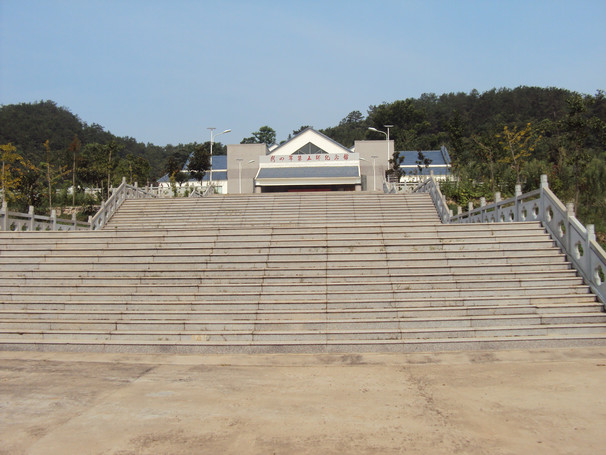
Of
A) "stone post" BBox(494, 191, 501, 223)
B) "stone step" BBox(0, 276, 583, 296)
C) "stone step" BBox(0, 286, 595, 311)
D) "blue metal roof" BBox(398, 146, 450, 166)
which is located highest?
"blue metal roof" BBox(398, 146, 450, 166)

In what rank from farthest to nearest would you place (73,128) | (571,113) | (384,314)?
(73,128) → (571,113) → (384,314)

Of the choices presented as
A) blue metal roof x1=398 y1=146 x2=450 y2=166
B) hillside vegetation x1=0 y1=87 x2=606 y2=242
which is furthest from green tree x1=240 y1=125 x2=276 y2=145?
blue metal roof x1=398 y1=146 x2=450 y2=166

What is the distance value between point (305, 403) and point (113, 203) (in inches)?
681

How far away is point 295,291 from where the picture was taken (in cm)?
973

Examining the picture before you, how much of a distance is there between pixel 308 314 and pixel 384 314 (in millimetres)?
1399

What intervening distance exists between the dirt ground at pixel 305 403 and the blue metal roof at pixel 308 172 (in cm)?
3329

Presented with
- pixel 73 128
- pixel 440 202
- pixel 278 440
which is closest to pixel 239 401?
pixel 278 440

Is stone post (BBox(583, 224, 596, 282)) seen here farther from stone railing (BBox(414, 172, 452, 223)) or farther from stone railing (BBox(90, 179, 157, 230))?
stone railing (BBox(90, 179, 157, 230))

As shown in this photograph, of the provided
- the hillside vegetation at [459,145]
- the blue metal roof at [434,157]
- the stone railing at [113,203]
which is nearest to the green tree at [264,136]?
the hillside vegetation at [459,145]

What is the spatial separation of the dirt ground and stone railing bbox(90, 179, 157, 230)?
1087cm

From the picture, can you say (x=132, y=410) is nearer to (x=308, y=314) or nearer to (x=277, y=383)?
(x=277, y=383)

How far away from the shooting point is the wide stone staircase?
852cm

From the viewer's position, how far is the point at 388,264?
415 inches

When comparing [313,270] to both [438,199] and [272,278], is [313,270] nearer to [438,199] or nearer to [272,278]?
[272,278]
